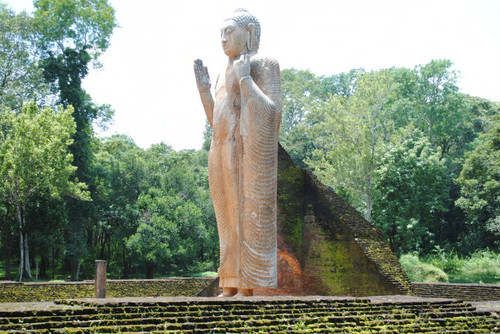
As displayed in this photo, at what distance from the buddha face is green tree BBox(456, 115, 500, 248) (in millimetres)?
18564

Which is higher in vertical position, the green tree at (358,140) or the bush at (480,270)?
the green tree at (358,140)

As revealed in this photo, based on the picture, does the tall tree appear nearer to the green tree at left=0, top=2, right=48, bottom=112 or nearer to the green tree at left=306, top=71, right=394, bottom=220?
the green tree at left=0, top=2, right=48, bottom=112

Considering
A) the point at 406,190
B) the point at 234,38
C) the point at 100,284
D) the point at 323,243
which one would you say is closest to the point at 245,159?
the point at 234,38

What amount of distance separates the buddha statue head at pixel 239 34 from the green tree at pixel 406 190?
54.9 ft

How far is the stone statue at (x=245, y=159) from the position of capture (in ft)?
32.8

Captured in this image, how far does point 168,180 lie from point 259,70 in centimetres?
2133

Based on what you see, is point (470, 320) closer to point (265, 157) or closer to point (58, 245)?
point (265, 157)

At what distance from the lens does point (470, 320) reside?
8.81 metres

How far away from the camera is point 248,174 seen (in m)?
10.2

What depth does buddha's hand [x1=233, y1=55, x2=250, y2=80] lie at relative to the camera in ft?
33.5

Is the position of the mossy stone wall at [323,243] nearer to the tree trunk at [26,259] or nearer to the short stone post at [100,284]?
the short stone post at [100,284]

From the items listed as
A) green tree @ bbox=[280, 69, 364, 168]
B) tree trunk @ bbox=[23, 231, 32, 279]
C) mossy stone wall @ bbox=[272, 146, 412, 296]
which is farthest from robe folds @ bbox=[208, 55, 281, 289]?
green tree @ bbox=[280, 69, 364, 168]

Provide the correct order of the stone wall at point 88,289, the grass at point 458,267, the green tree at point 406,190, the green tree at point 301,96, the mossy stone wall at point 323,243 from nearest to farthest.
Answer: the mossy stone wall at point 323,243 → the stone wall at point 88,289 → the grass at point 458,267 → the green tree at point 406,190 → the green tree at point 301,96

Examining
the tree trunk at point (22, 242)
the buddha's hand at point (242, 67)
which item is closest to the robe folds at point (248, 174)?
the buddha's hand at point (242, 67)
